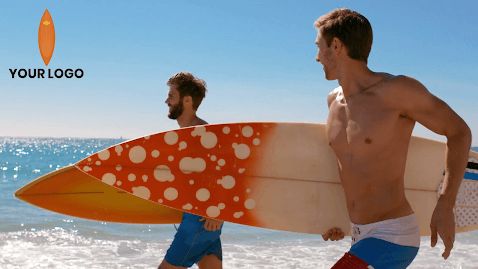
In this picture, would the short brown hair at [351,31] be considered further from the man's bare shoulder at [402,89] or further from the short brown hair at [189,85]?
the short brown hair at [189,85]

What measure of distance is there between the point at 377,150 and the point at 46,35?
27.0 ft

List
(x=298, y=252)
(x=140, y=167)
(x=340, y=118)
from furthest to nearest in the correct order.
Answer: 1. (x=298, y=252)
2. (x=140, y=167)
3. (x=340, y=118)

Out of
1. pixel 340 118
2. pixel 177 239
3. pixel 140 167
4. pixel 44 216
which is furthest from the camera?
pixel 44 216

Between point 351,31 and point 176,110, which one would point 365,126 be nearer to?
point 351,31

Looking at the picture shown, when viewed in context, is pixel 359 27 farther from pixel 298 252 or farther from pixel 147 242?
pixel 147 242

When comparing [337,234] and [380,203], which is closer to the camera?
[380,203]

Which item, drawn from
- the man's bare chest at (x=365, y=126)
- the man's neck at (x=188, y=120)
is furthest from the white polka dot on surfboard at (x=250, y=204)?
the man's bare chest at (x=365, y=126)

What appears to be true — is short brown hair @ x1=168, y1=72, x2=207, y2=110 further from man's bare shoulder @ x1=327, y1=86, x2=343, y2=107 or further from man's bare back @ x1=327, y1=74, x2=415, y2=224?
man's bare back @ x1=327, y1=74, x2=415, y2=224

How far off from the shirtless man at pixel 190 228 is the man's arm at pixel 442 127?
5.12 feet

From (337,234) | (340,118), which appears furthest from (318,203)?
(340,118)

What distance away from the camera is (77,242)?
9.27 m

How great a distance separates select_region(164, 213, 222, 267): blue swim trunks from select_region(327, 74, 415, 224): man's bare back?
140 centimetres

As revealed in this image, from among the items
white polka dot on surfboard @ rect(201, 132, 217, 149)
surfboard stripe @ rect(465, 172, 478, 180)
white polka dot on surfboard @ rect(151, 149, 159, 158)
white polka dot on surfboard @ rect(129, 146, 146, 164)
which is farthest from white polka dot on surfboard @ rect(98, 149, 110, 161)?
surfboard stripe @ rect(465, 172, 478, 180)

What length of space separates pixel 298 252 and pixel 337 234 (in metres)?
5.90
